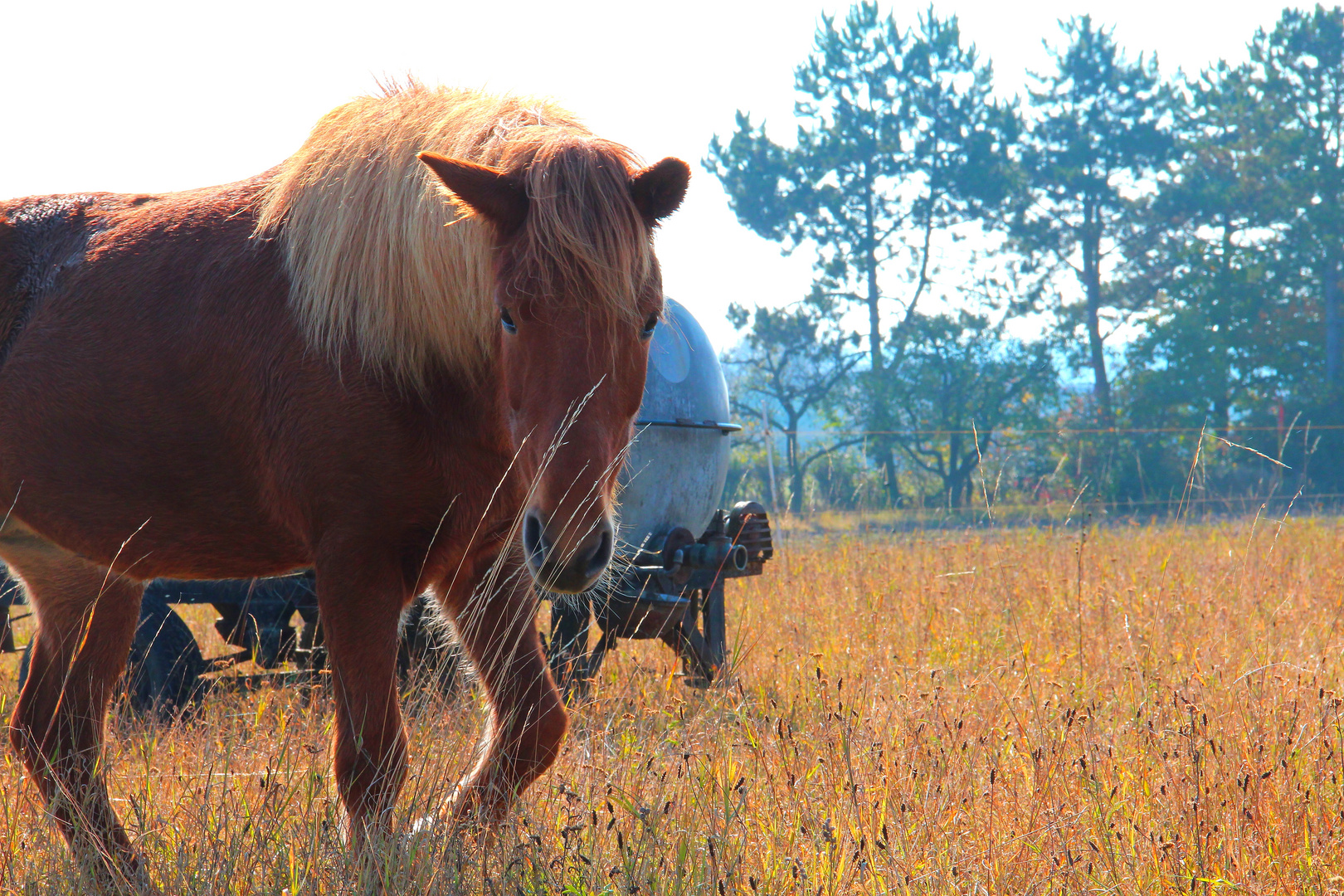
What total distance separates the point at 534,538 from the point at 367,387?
0.66 metres

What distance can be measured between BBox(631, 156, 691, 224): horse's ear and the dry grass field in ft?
4.58

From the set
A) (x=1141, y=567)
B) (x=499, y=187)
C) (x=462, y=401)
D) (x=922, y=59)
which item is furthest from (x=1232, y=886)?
(x=922, y=59)

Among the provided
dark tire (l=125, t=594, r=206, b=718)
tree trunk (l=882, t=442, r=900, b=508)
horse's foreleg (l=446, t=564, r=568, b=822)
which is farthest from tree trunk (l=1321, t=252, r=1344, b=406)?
horse's foreleg (l=446, t=564, r=568, b=822)

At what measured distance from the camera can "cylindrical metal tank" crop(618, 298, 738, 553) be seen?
4.67 m

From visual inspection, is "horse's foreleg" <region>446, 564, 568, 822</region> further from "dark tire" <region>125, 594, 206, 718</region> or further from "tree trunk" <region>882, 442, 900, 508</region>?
"tree trunk" <region>882, 442, 900, 508</region>

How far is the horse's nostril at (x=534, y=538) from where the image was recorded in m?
1.88

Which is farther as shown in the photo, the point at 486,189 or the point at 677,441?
the point at 677,441

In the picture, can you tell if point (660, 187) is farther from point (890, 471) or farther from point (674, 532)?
point (890, 471)

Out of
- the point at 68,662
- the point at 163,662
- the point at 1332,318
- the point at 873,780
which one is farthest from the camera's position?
the point at 1332,318

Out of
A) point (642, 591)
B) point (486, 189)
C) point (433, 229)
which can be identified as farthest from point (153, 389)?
point (642, 591)

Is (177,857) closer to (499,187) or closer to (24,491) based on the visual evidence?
(24,491)

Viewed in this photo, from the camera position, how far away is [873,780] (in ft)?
9.27

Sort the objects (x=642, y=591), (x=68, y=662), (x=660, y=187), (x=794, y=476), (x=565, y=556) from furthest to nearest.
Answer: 1. (x=794, y=476)
2. (x=642, y=591)
3. (x=68, y=662)
4. (x=660, y=187)
5. (x=565, y=556)

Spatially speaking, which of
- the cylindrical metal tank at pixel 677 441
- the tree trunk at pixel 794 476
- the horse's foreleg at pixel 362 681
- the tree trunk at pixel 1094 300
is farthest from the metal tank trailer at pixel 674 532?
the tree trunk at pixel 1094 300
